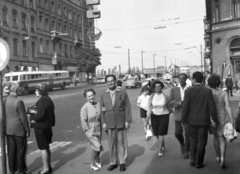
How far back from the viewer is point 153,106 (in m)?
6.82

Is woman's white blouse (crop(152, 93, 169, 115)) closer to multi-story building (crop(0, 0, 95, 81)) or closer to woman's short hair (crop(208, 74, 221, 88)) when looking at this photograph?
woman's short hair (crop(208, 74, 221, 88))

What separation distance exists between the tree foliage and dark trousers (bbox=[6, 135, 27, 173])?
52671 mm

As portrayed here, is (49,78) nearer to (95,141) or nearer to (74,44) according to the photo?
(74,44)

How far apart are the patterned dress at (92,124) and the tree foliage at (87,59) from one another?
52.5m

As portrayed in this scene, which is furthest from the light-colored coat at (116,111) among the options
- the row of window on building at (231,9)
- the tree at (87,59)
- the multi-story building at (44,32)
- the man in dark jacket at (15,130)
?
the tree at (87,59)

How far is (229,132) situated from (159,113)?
5.40 ft

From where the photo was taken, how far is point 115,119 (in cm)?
586

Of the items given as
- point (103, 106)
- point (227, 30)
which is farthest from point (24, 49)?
point (103, 106)

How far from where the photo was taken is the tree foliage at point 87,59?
5847 centimetres

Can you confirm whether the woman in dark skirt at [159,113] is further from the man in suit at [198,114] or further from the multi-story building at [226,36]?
the multi-story building at [226,36]

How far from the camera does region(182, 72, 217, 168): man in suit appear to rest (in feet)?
18.3

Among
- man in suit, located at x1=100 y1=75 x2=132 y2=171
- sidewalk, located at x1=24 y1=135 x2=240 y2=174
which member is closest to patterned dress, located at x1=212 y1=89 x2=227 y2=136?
sidewalk, located at x1=24 y1=135 x2=240 y2=174

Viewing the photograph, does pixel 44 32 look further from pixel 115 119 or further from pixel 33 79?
pixel 115 119

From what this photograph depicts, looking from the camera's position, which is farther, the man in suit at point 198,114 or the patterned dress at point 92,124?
the patterned dress at point 92,124
